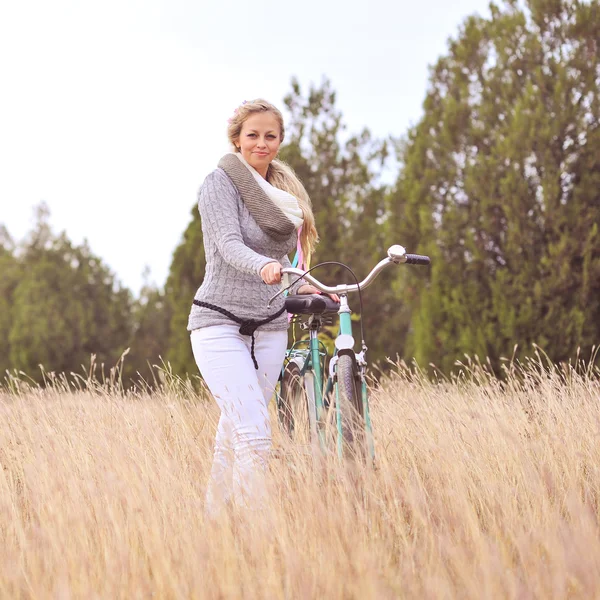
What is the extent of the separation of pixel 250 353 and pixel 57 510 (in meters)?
1.10

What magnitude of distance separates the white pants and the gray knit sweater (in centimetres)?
9

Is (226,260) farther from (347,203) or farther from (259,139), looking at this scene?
(347,203)

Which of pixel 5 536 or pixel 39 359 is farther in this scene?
pixel 39 359

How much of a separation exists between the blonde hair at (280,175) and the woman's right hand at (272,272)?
69 cm

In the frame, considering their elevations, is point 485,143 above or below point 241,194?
above

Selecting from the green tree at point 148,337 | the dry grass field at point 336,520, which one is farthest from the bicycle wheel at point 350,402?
the green tree at point 148,337

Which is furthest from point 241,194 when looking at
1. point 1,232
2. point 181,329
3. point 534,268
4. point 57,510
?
point 1,232

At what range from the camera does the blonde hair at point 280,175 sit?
3.95 metres

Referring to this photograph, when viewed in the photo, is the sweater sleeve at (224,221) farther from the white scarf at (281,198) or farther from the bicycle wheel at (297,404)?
the bicycle wheel at (297,404)

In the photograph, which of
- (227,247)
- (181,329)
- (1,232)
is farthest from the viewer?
(1,232)

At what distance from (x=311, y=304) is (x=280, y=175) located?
734 millimetres

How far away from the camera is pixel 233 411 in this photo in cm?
363

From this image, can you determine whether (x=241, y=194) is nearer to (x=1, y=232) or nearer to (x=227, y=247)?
(x=227, y=247)

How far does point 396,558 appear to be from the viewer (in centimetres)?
313
